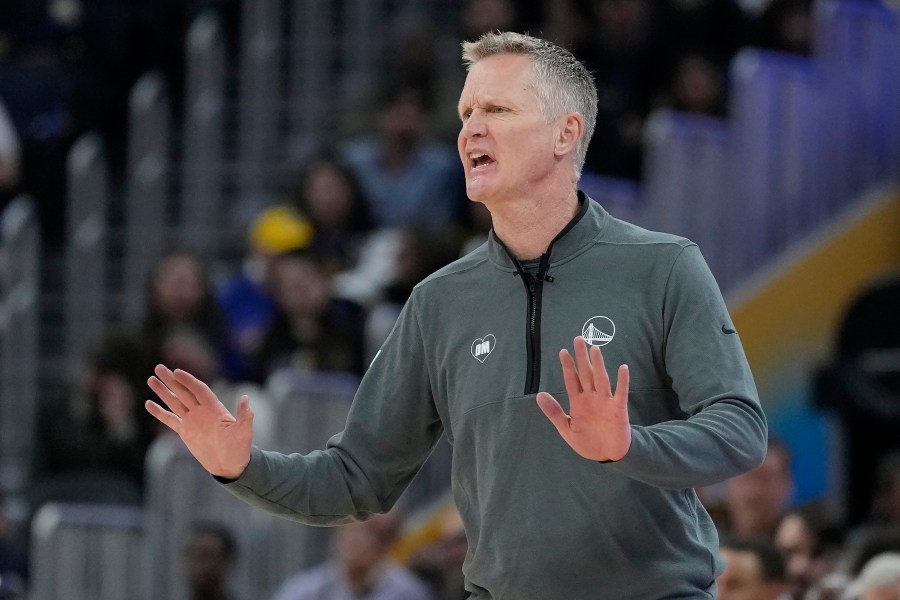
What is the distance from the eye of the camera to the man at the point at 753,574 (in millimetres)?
6445

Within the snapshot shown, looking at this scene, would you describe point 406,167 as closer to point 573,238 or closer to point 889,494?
point 889,494

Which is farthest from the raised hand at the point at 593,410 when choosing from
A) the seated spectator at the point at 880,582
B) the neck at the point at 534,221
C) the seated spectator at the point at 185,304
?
the seated spectator at the point at 185,304

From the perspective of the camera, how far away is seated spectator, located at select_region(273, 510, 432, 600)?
8.23m

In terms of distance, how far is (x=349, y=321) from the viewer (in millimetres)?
9781

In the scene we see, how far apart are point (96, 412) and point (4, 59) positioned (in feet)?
13.2

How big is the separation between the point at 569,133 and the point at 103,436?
6.26m

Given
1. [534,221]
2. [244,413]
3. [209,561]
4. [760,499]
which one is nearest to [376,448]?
[244,413]

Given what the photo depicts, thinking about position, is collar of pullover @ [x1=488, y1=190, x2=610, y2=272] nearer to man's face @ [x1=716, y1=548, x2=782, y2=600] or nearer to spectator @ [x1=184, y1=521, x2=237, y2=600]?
man's face @ [x1=716, y1=548, x2=782, y2=600]

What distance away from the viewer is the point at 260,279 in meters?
10.9

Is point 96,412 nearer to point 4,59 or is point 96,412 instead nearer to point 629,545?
point 4,59

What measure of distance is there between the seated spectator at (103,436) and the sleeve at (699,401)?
617cm

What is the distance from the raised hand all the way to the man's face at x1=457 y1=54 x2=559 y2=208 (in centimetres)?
62

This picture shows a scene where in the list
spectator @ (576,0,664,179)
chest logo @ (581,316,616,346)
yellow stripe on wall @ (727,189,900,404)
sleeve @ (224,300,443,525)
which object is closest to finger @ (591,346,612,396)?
chest logo @ (581,316,616,346)

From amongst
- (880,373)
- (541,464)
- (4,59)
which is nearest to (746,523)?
(880,373)
